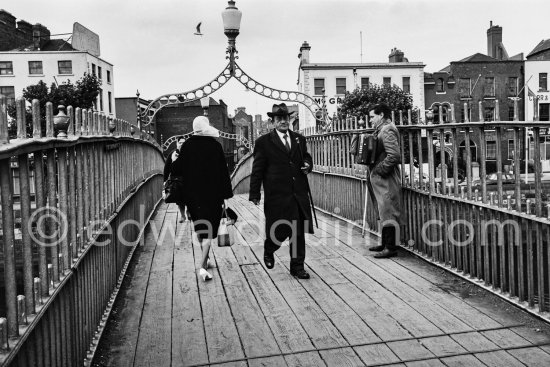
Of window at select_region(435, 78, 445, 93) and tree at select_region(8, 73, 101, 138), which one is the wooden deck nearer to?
tree at select_region(8, 73, 101, 138)

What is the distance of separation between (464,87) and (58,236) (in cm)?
5542

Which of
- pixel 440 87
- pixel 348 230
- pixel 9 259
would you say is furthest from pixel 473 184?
pixel 440 87

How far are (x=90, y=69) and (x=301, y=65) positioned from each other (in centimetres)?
1976

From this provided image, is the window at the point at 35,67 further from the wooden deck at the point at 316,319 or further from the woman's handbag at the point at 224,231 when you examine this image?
the woman's handbag at the point at 224,231

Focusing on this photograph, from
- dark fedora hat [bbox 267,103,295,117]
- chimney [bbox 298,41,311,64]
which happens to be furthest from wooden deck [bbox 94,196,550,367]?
chimney [bbox 298,41,311,64]

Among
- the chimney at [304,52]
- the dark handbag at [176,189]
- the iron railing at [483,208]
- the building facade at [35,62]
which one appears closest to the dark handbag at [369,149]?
the iron railing at [483,208]

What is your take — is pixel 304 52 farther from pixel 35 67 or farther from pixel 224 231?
pixel 224 231

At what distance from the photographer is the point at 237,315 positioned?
5176 millimetres

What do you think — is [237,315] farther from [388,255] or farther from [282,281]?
[388,255]

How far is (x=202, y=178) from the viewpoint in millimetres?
6598

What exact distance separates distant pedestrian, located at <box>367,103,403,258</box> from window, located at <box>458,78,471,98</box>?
49.9m

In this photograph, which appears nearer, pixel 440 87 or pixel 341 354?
pixel 341 354

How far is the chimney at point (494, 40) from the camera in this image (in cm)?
5841

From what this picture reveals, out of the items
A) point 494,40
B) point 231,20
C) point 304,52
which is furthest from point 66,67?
point 231,20
